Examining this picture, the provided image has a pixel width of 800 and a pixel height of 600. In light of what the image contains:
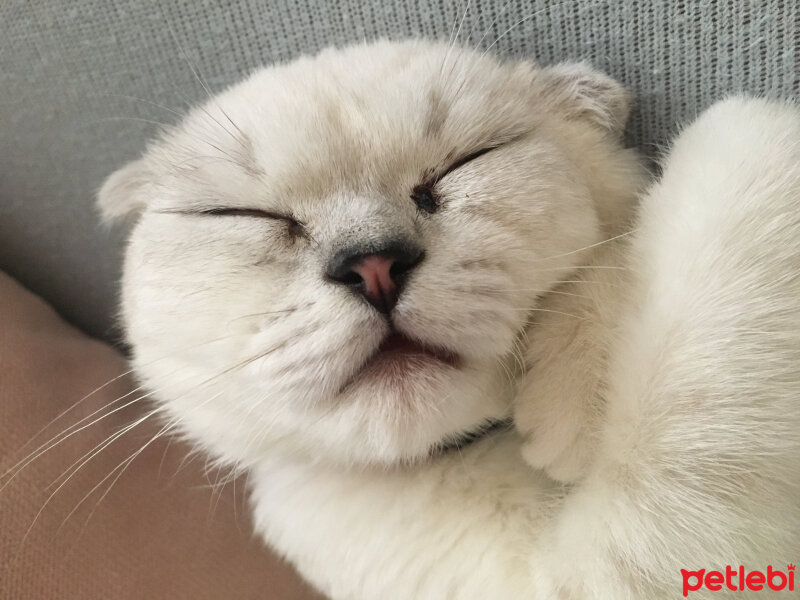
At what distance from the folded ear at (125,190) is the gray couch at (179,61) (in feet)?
0.62

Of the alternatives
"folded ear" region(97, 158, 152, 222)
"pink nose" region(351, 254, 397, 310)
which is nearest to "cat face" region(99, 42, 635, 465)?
"pink nose" region(351, 254, 397, 310)

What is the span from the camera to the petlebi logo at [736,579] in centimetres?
46

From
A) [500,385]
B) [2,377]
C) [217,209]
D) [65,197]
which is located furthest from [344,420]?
[65,197]

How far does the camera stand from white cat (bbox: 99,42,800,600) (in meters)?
0.47

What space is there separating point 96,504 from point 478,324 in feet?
1.94

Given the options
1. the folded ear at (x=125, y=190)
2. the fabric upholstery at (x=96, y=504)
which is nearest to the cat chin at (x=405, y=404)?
the fabric upholstery at (x=96, y=504)

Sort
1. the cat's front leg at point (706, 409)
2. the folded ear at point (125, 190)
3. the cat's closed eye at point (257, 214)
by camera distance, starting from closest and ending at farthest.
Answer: the cat's front leg at point (706, 409), the cat's closed eye at point (257, 214), the folded ear at point (125, 190)

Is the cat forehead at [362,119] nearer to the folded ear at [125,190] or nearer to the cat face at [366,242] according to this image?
the cat face at [366,242]

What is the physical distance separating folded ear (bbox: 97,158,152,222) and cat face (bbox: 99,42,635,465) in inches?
4.4

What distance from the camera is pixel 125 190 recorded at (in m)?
0.80

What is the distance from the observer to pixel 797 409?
0.46 metres

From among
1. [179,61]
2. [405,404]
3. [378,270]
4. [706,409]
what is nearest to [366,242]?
[378,270]

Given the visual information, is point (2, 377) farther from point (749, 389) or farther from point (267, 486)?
point (749, 389)

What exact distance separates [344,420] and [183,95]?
68 centimetres
